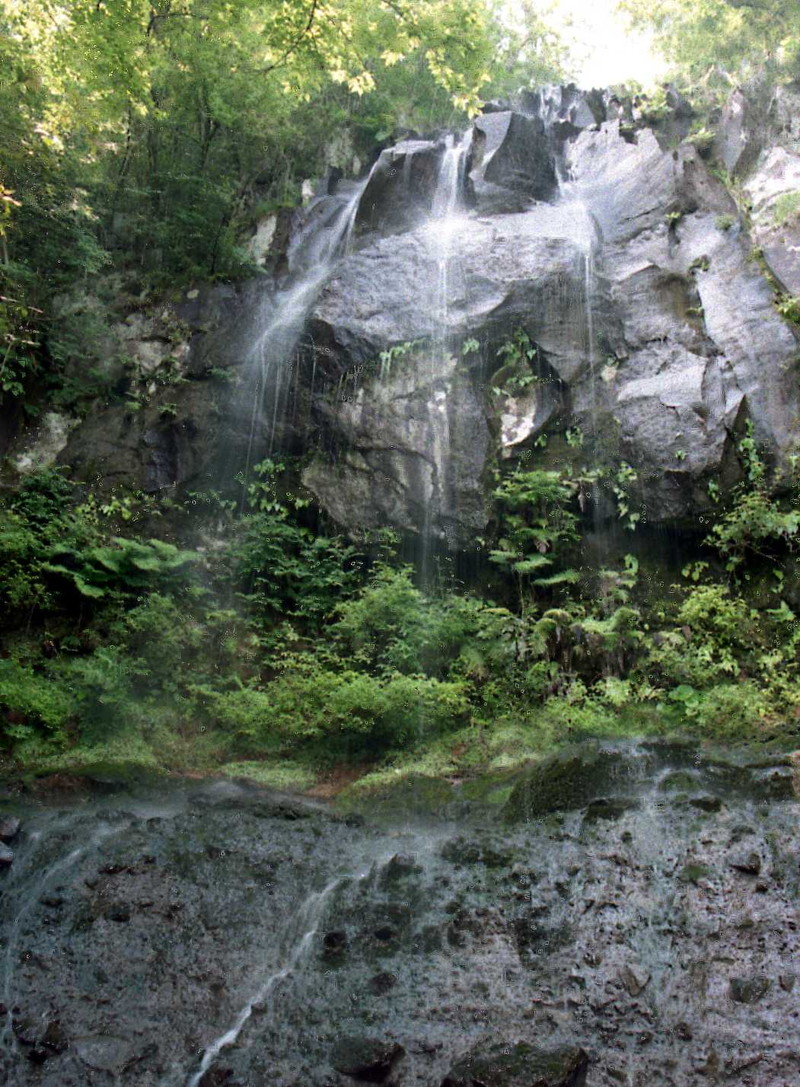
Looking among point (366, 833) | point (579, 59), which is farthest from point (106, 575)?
point (579, 59)

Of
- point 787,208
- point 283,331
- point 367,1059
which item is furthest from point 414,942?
point 787,208

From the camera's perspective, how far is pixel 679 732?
7.75 meters

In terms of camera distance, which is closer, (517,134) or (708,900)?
(708,900)

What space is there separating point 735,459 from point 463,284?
5.18 meters

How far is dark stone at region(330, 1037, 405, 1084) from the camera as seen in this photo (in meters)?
3.96

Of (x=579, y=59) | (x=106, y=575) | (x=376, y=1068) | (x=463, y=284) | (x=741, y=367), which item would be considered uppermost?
(x=579, y=59)

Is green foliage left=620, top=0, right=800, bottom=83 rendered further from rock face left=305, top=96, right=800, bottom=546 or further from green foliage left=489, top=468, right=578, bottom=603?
green foliage left=489, top=468, right=578, bottom=603

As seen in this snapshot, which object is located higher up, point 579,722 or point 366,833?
point 579,722

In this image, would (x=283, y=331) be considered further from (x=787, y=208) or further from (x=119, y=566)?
(x=787, y=208)

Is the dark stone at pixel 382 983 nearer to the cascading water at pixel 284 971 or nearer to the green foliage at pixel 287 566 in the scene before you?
the cascading water at pixel 284 971

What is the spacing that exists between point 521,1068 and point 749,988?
159 cm

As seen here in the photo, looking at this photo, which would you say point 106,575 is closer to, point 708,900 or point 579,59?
point 708,900

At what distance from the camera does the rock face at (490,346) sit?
10.5 m

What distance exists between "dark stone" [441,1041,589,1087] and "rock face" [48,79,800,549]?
7169mm
